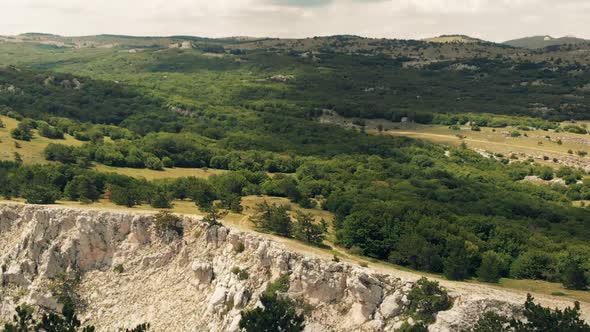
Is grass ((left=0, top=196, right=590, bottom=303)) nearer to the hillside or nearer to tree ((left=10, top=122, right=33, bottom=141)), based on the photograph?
the hillside

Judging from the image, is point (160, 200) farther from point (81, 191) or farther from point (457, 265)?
point (457, 265)

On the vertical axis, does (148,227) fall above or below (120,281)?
above

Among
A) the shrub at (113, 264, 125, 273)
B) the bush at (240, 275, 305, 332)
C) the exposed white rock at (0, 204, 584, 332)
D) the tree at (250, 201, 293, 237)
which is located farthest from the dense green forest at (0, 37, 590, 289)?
the bush at (240, 275, 305, 332)

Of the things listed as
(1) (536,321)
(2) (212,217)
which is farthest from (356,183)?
(1) (536,321)

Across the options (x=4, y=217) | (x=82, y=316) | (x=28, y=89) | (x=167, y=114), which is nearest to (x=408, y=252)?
(x=82, y=316)

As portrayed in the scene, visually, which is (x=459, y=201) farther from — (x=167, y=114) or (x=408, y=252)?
(x=167, y=114)

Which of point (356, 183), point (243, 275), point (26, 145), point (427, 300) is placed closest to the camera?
point (427, 300)
